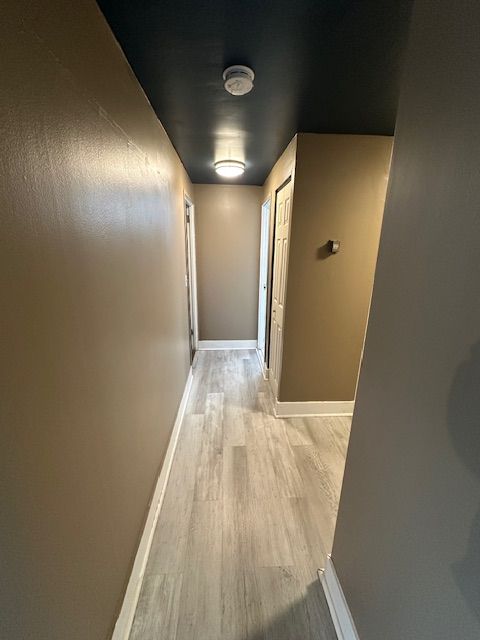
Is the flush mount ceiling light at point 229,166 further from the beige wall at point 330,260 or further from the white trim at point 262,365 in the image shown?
the white trim at point 262,365

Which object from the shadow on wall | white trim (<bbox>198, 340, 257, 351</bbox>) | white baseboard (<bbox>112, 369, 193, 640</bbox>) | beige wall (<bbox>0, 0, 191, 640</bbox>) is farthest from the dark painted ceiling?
white trim (<bbox>198, 340, 257, 351</bbox>)

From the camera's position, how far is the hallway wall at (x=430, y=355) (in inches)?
21.2

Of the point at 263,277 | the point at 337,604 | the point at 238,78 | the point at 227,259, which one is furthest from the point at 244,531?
the point at 227,259

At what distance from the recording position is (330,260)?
213cm

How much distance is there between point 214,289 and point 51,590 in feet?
11.0

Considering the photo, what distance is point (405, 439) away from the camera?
2.42ft

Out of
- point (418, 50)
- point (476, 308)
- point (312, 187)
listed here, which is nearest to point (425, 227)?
→ point (476, 308)

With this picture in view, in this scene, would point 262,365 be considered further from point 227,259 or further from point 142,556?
point 142,556

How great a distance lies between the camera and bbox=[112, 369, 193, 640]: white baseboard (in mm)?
1048

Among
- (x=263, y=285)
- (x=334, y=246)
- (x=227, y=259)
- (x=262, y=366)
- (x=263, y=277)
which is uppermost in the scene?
(x=334, y=246)

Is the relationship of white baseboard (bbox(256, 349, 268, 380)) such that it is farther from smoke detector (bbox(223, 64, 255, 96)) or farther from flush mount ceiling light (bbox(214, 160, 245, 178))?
smoke detector (bbox(223, 64, 255, 96))

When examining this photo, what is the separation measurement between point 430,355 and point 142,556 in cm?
156

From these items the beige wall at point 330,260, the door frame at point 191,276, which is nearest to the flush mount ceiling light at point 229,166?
the door frame at point 191,276

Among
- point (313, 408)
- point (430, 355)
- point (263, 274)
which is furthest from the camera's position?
point (263, 274)
